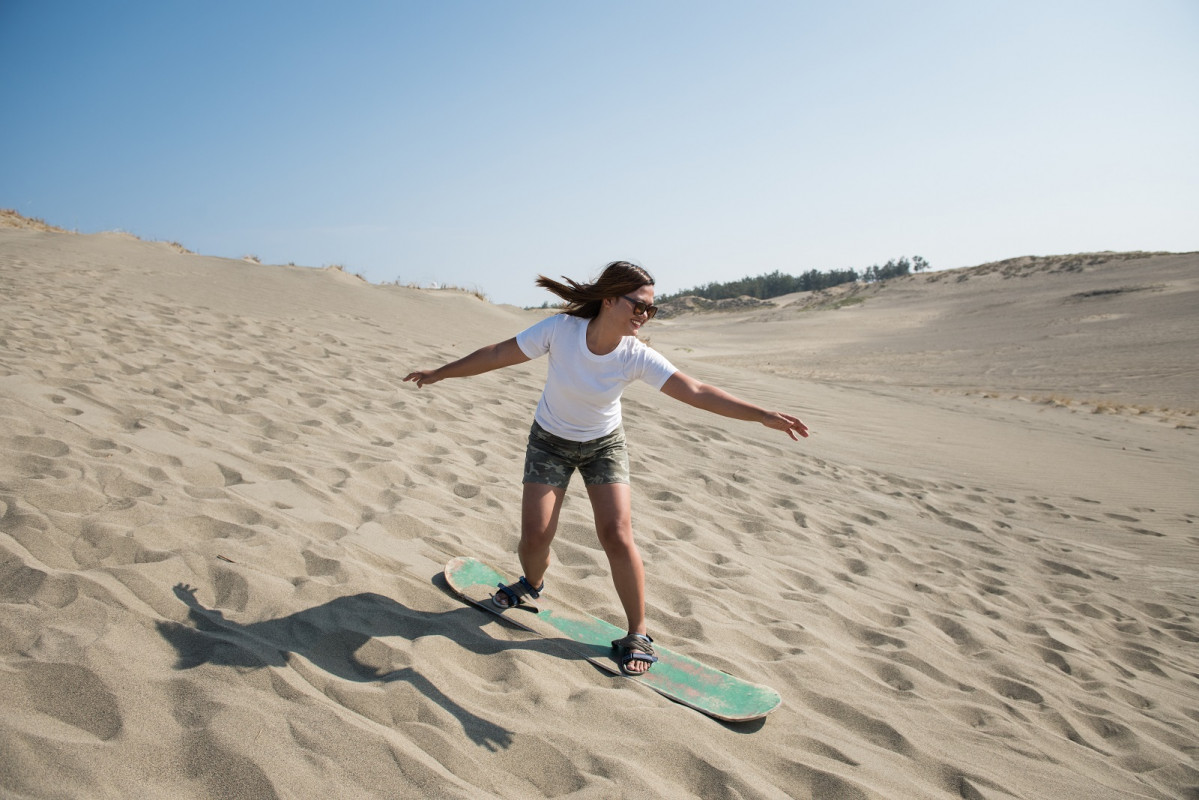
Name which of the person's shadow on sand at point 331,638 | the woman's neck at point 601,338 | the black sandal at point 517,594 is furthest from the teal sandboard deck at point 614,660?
the woman's neck at point 601,338

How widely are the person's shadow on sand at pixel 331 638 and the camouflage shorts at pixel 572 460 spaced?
723 mm

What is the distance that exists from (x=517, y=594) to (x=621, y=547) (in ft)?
2.14

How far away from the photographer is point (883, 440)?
9.96 meters

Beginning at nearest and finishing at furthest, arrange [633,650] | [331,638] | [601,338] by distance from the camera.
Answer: [331,638] → [633,650] → [601,338]

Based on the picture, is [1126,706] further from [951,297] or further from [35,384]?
[951,297]

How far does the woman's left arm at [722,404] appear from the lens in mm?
3072

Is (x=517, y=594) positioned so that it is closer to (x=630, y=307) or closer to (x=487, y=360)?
(x=487, y=360)

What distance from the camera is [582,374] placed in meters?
3.20

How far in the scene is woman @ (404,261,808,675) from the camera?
3137 mm

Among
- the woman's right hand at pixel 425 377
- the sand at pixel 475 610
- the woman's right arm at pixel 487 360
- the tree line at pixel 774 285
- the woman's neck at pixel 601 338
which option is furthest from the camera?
the tree line at pixel 774 285

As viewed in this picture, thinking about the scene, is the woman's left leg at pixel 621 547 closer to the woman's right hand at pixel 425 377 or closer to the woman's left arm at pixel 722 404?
the woman's left arm at pixel 722 404

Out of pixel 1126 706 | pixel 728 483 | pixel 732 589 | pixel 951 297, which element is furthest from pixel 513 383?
pixel 951 297

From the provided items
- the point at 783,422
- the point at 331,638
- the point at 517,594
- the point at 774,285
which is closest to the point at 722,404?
the point at 783,422

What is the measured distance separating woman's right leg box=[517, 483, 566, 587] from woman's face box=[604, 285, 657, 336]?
2.66 feet
